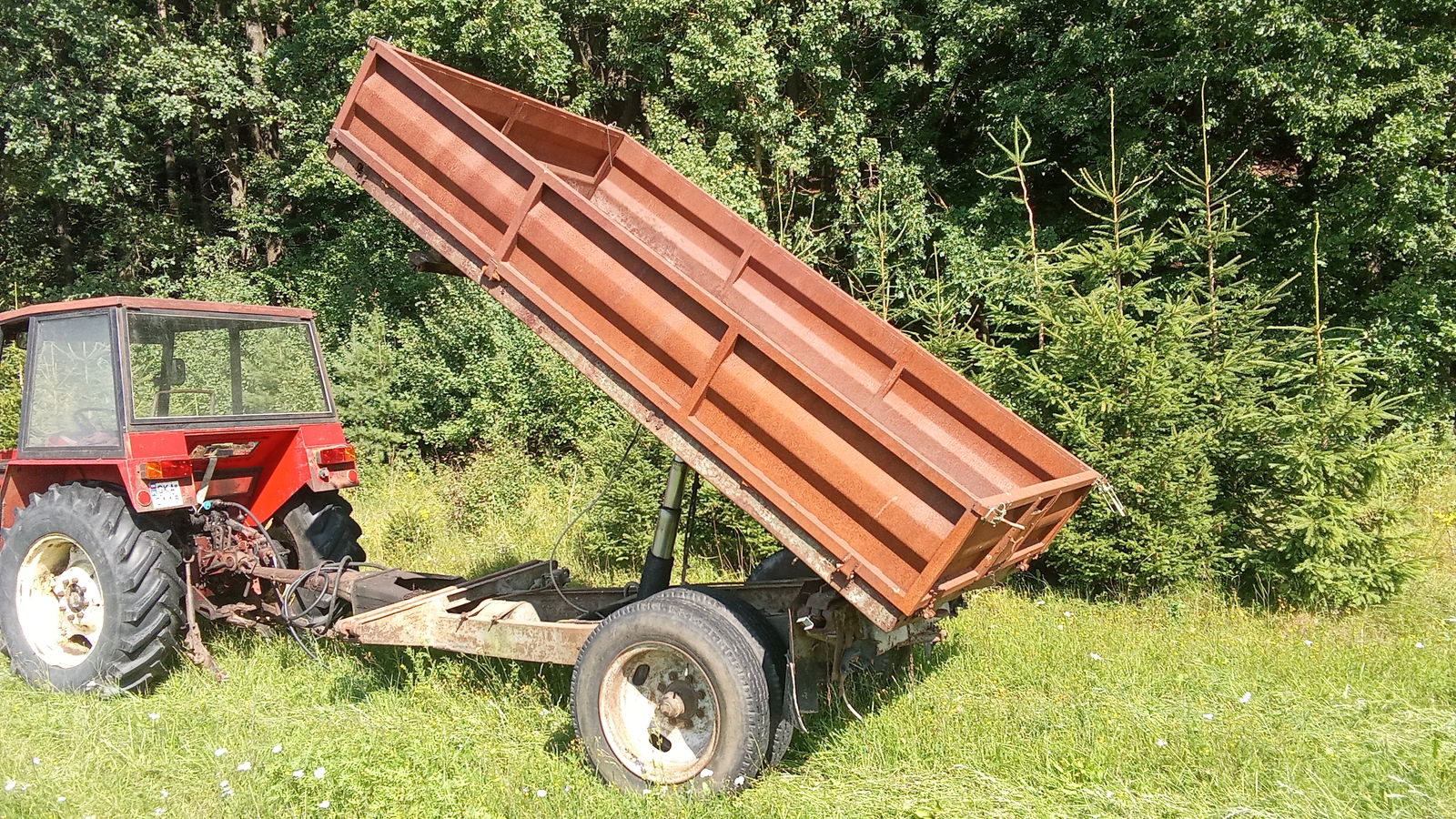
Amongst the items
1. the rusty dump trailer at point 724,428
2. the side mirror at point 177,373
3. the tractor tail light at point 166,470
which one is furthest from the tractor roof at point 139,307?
the rusty dump trailer at point 724,428

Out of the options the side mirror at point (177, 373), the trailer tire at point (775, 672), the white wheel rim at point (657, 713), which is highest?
the trailer tire at point (775, 672)

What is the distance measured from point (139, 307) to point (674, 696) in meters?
3.71

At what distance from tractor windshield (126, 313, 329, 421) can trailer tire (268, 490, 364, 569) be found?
0.58 meters

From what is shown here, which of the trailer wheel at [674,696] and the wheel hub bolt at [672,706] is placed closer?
the trailer wheel at [674,696]

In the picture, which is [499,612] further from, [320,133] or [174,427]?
[320,133]

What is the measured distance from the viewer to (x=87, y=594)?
5.26 metres

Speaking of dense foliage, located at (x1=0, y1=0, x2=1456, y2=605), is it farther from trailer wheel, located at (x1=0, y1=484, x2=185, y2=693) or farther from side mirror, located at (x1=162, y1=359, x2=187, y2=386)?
trailer wheel, located at (x1=0, y1=484, x2=185, y2=693)

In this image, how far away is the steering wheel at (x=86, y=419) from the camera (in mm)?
5164

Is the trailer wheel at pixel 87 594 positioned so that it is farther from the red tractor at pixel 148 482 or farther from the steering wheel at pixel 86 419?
the steering wheel at pixel 86 419

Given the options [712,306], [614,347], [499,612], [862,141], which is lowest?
[499,612]

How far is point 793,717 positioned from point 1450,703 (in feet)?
10.5

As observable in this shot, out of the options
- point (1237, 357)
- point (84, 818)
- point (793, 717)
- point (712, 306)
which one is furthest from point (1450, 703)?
point (84, 818)

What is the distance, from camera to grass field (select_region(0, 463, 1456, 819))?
370 centimetres

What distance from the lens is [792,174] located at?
1343 centimetres
